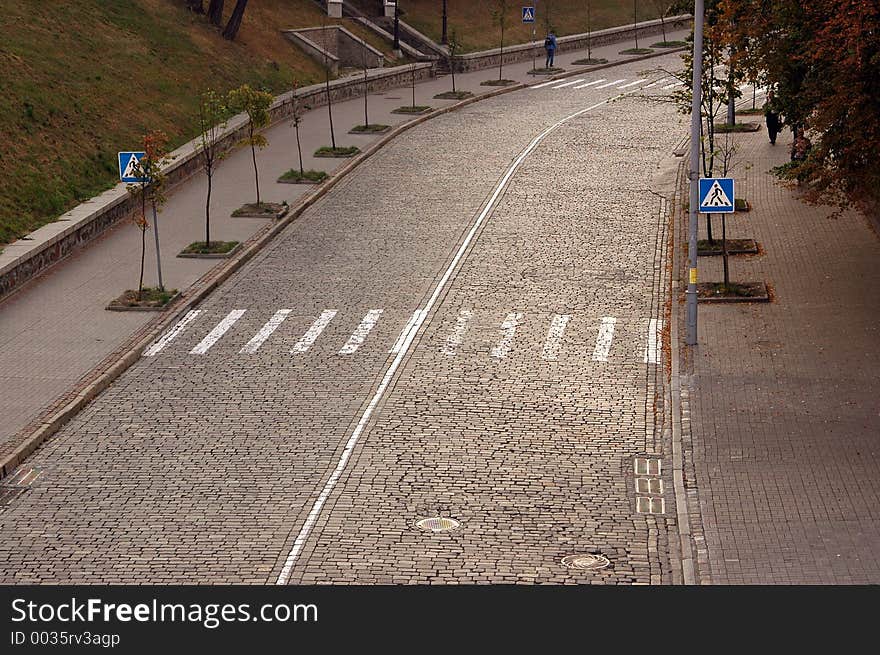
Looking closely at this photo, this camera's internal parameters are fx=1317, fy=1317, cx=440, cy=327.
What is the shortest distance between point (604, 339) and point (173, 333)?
7650mm

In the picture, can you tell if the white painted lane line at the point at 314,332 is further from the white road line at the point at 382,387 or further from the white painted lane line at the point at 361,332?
the white road line at the point at 382,387

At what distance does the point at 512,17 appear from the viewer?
209 feet

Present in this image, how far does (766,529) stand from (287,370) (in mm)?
8982

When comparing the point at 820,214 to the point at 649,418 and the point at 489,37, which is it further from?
the point at 489,37

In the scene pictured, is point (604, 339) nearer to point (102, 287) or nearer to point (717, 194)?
point (717, 194)

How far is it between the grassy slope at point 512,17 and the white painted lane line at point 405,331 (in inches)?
1366

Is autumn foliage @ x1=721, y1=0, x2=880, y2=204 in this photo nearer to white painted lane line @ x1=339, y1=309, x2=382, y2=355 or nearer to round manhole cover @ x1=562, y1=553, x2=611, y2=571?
white painted lane line @ x1=339, y1=309, x2=382, y2=355

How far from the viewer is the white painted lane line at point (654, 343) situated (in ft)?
71.5

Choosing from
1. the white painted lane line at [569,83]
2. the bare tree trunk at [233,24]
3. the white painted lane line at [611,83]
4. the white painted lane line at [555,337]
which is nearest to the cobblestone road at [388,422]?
the white painted lane line at [555,337]

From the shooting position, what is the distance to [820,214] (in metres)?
30.0

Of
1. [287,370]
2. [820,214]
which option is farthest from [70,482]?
[820,214]

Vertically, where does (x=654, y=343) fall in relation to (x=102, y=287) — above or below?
below

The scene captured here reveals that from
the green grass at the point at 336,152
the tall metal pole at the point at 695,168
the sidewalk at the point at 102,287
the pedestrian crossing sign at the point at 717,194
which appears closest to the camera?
the sidewalk at the point at 102,287

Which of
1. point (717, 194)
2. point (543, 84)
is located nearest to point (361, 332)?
point (717, 194)
